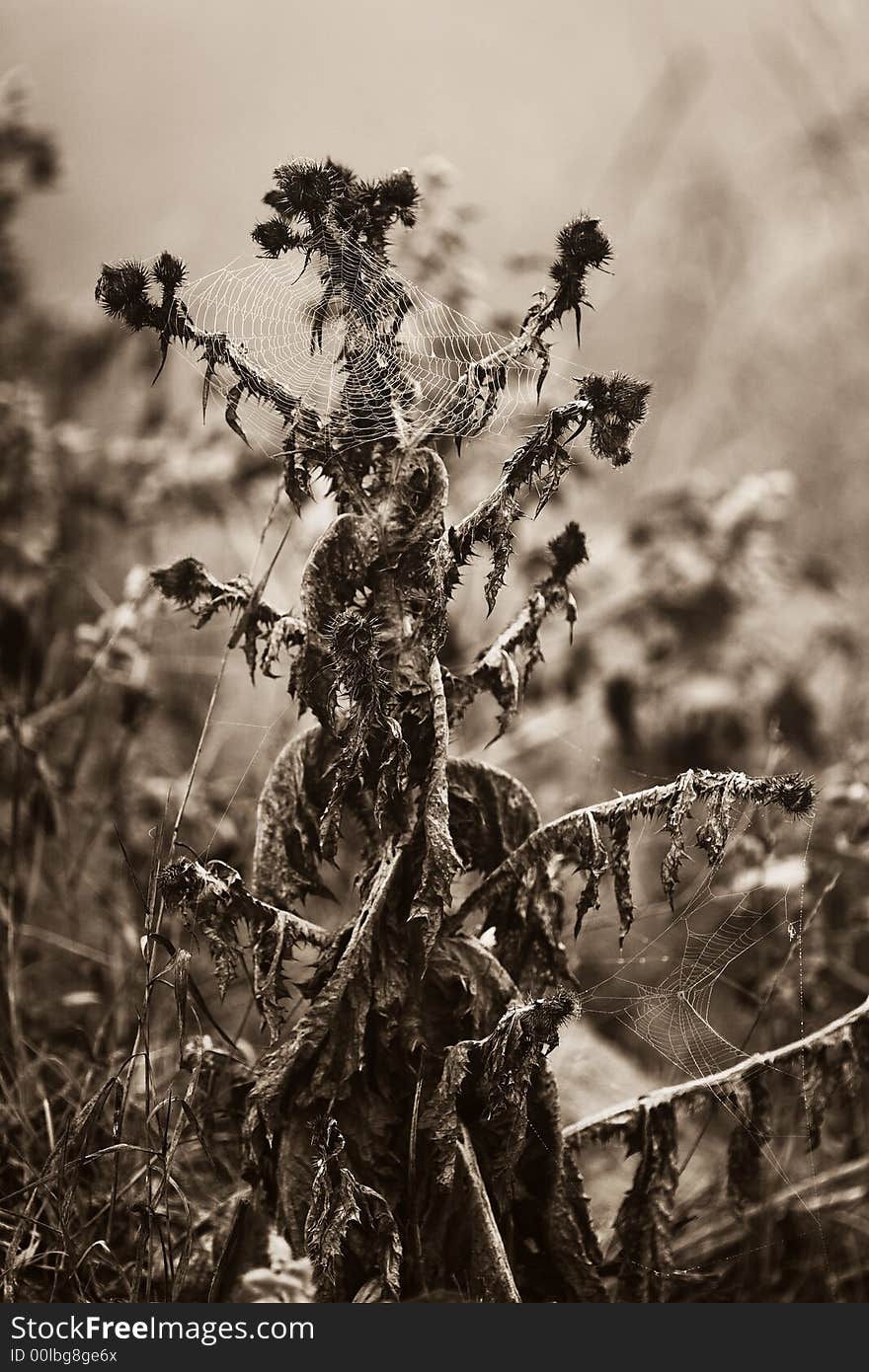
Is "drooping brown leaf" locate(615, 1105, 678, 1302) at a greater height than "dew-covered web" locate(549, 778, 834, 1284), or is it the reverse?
"dew-covered web" locate(549, 778, 834, 1284)

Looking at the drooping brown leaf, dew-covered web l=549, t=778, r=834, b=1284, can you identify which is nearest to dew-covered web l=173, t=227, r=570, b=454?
dew-covered web l=549, t=778, r=834, b=1284

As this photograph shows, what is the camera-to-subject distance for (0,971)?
2.21 meters

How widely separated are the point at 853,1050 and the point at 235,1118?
0.85 meters

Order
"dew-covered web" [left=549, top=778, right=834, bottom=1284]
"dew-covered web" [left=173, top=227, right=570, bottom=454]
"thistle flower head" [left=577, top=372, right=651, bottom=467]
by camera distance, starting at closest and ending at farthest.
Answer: "thistle flower head" [left=577, top=372, right=651, bottom=467], "dew-covered web" [left=173, top=227, right=570, bottom=454], "dew-covered web" [left=549, top=778, right=834, bottom=1284]

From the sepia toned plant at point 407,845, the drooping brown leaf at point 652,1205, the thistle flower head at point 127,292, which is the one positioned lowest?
the drooping brown leaf at point 652,1205

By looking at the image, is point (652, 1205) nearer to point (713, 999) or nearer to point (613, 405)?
point (613, 405)

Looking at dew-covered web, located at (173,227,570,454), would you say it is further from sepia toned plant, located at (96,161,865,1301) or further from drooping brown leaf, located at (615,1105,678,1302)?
drooping brown leaf, located at (615,1105,678,1302)

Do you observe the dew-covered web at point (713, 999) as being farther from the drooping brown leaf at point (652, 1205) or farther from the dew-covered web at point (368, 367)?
the dew-covered web at point (368, 367)

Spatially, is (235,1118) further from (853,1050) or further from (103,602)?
(103,602)

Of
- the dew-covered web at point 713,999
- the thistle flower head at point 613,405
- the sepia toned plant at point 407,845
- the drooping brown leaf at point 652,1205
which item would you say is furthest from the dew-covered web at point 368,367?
the drooping brown leaf at point 652,1205

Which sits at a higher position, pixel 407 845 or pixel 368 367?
pixel 368 367

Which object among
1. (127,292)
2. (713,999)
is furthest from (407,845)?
(713,999)

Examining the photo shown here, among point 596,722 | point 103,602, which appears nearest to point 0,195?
point 103,602

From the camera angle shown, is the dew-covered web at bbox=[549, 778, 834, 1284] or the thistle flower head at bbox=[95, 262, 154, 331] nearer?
the thistle flower head at bbox=[95, 262, 154, 331]
